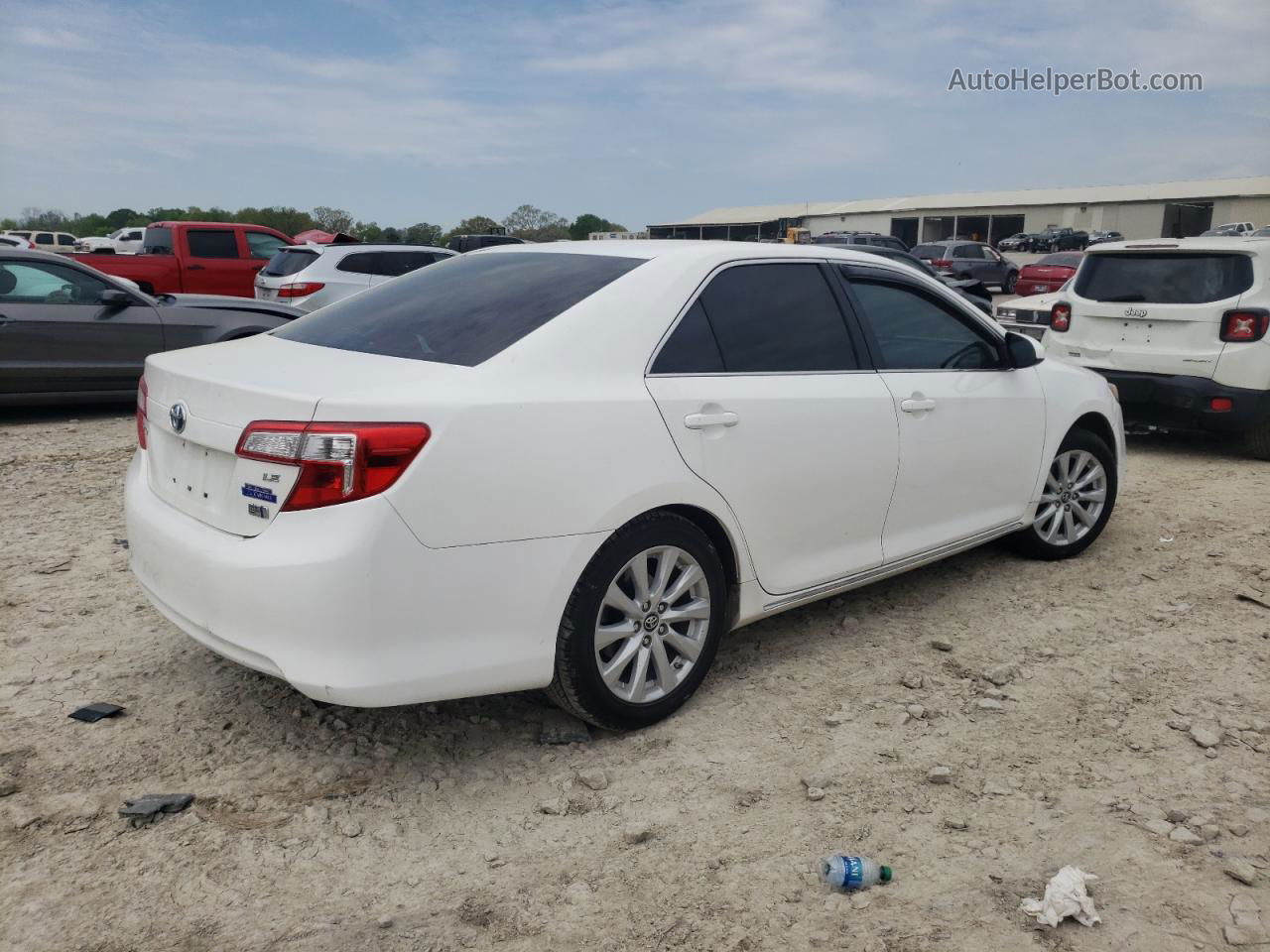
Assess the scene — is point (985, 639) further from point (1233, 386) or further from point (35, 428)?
point (35, 428)

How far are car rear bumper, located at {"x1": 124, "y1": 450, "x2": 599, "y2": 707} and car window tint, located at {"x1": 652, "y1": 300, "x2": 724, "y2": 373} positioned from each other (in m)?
0.70

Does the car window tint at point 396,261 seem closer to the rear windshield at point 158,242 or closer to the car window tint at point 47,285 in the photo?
the rear windshield at point 158,242

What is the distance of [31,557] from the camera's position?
5.02 metres

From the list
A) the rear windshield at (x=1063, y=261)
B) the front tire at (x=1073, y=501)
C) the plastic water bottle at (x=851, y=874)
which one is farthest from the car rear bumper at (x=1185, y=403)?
the rear windshield at (x=1063, y=261)

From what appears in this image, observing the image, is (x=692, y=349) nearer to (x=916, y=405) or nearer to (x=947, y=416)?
(x=916, y=405)

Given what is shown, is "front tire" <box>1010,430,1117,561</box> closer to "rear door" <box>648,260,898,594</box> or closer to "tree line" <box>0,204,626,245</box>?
"rear door" <box>648,260,898,594</box>

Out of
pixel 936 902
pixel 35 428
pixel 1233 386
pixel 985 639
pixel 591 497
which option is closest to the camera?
pixel 936 902

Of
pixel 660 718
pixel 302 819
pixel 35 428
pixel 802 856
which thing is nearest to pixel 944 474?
pixel 660 718

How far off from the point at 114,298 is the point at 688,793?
307 inches

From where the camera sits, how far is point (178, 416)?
314 cm

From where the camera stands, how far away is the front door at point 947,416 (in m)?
4.19

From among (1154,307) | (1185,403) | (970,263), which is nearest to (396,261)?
(1154,307)

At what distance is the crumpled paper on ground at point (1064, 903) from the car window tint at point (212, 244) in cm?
1573

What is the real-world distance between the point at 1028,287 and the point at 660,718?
19.0m
